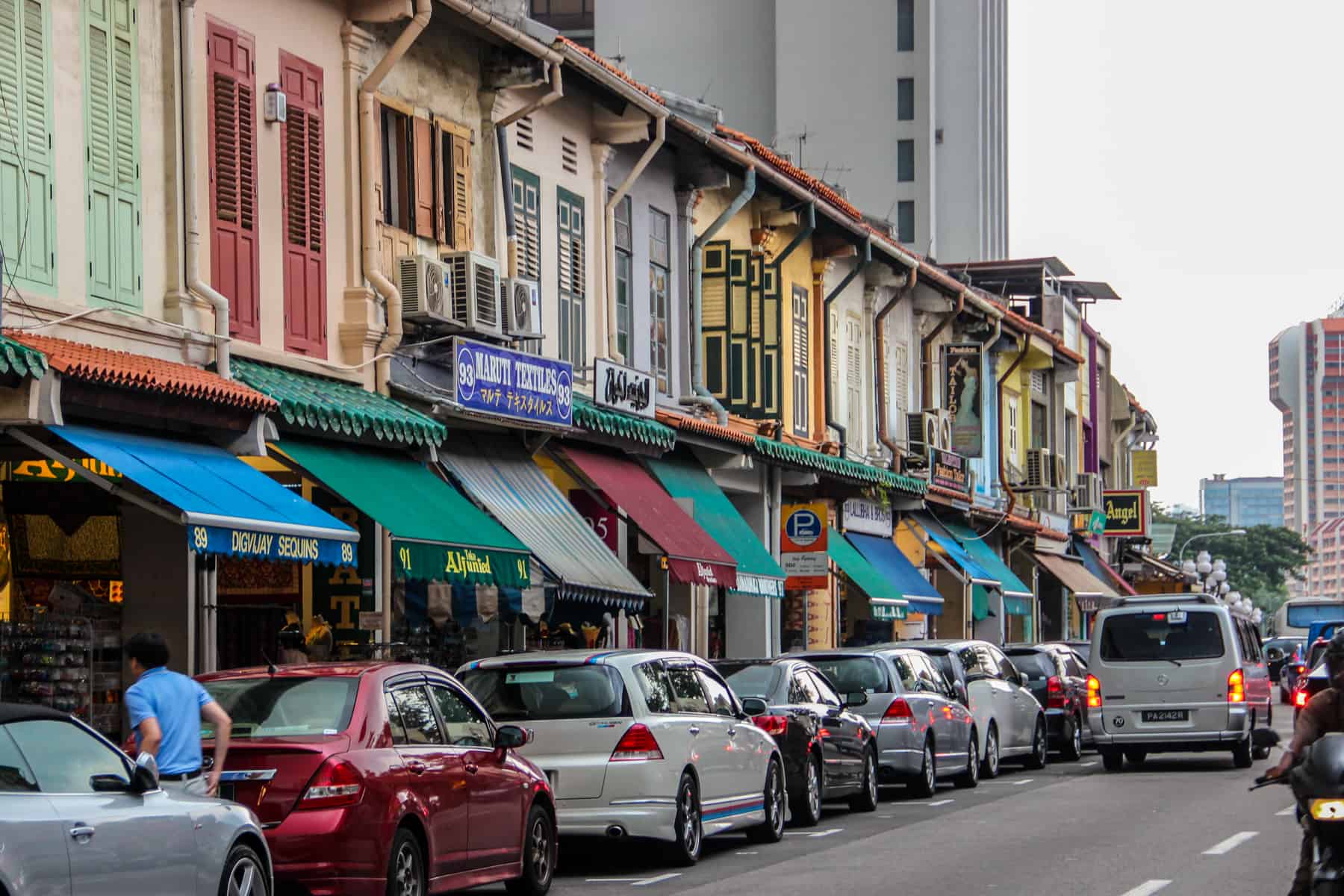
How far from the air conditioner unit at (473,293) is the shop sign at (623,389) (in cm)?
303

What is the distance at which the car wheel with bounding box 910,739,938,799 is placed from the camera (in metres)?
22.3

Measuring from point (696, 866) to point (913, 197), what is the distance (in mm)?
63962

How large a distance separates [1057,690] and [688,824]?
15.1m

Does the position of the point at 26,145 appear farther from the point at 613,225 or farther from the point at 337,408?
the point at 613,225

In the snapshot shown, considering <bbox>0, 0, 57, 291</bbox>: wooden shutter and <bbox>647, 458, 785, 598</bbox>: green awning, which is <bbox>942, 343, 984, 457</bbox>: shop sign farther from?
<bbox>0, 0, 57, 291</bbox>: wooden shutter

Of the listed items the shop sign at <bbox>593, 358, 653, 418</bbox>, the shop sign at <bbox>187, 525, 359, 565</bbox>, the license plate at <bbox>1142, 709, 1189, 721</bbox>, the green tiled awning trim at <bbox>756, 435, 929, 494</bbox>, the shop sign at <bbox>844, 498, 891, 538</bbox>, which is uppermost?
the shop sign at <bbox>593, 358, 653, 418</bbox>

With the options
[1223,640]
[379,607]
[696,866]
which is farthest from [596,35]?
[696,866]

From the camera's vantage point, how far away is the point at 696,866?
1572cm

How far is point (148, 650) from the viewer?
1122 centimetres

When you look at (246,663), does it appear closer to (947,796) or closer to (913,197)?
(947,796)

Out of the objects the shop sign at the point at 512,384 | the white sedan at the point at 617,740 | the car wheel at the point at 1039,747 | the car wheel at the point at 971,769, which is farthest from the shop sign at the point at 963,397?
the white sedan at the point at 617,740

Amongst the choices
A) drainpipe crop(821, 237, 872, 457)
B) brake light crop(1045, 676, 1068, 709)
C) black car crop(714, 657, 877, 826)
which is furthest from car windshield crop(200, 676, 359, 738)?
drainpipe crop(821, 237, 872, 457)

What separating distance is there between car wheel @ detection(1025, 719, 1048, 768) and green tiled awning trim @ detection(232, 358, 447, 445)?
37.0 feet

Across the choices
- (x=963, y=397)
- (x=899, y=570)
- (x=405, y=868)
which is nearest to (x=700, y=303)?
(x=899, y=570)
